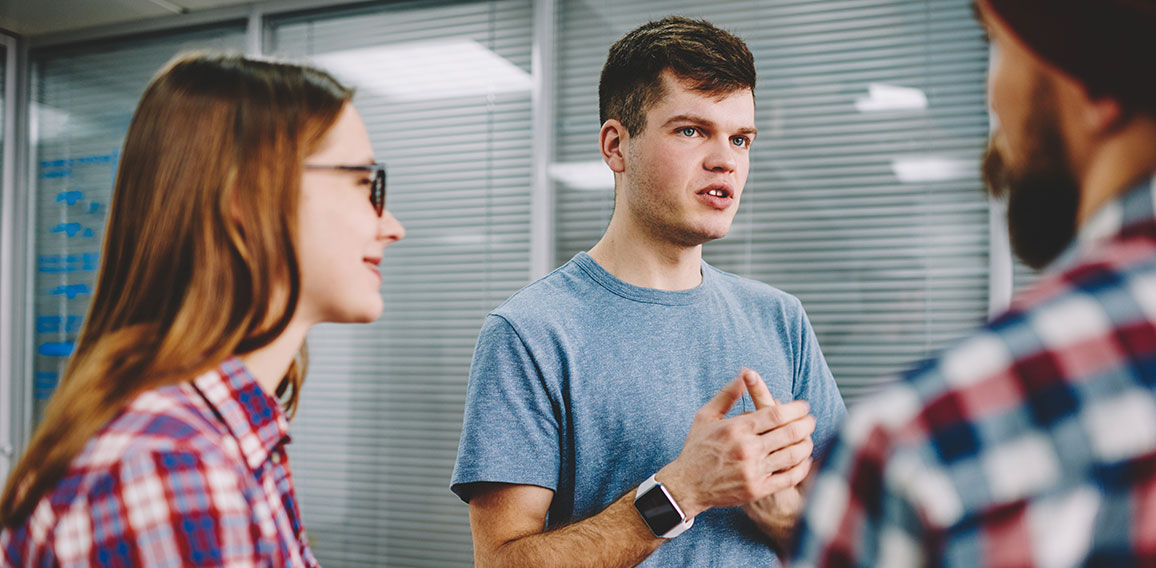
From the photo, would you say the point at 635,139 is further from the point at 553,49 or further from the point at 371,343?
the point at 371,343

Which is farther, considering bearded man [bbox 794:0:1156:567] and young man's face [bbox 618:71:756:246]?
young man's face [bbox 618:71:756:246]

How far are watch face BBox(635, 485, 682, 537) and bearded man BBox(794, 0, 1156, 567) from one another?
26.3 inches

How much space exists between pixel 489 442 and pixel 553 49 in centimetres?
189

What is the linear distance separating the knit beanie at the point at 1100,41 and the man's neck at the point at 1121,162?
0.01m

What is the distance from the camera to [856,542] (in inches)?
16.3

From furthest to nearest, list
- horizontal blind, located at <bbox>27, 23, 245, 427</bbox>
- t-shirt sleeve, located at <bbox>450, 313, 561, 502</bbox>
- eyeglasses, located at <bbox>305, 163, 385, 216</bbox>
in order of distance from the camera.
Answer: horizontal blind, located at <bbox>27, 23, 245, 427</bbox>
t-shirt sleeve, located at <bbox>450, 313, 561, 502</bbox>
eyeglasses, located at <bbox>305, 163, 385, 216</bbox>

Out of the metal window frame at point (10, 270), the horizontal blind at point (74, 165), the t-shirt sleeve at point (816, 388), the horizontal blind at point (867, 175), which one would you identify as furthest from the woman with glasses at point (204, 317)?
the metal window frame at point (10, 270)

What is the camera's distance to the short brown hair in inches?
53.1

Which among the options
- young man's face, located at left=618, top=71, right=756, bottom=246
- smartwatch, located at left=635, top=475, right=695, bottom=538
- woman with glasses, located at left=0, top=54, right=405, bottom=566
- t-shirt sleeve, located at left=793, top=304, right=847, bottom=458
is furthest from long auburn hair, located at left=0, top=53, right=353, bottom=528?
t-shirt sleeve, located at left=793, top=304, right=847, bottom=458

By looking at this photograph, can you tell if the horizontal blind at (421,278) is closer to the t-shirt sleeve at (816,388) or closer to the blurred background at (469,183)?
the blurred background at (469,183)

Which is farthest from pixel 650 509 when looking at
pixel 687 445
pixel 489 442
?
pixel 489 442

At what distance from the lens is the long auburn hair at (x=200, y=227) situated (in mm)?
761

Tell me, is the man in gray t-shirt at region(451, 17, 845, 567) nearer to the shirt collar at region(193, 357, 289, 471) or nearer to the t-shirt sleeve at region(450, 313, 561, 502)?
the t-shirt sleeve at region(450, 313, 561, 502)

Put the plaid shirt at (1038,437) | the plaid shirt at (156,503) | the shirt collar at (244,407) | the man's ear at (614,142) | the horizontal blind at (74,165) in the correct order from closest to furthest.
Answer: the plaid shirt at (1038,437)
the plaid shirt at (156,503)
the shirt collar at (244,407)
the man's ear at (614,142)
the horizontal blind at (74,165)
